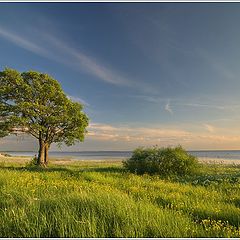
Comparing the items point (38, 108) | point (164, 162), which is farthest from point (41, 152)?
point (164, 162)

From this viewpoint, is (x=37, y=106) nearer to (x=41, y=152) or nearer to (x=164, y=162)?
(x=41, y=152)

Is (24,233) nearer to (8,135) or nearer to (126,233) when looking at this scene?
(126,233)

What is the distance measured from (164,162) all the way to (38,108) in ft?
52.5

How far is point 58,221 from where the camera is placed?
20.7 ft

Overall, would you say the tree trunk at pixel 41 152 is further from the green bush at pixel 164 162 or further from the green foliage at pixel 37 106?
the green bush at pixel 164 162

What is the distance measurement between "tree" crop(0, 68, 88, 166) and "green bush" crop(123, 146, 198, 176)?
1321cm

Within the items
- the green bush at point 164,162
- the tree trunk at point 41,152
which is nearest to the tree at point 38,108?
the tree trunk at point 41,152

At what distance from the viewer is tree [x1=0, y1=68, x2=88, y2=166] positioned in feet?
110

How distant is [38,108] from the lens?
33781 millimetres

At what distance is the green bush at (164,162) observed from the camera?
2373 cm

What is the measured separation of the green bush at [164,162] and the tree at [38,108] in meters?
13.2

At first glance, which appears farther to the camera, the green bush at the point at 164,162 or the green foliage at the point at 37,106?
the green foliage at the point at 37,106

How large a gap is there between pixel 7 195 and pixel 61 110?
27.4 m

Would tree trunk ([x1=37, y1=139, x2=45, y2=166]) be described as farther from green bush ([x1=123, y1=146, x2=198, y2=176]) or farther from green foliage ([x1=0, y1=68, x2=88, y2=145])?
green bush ([x1=123, y1=146, x2=198, y2=176])
